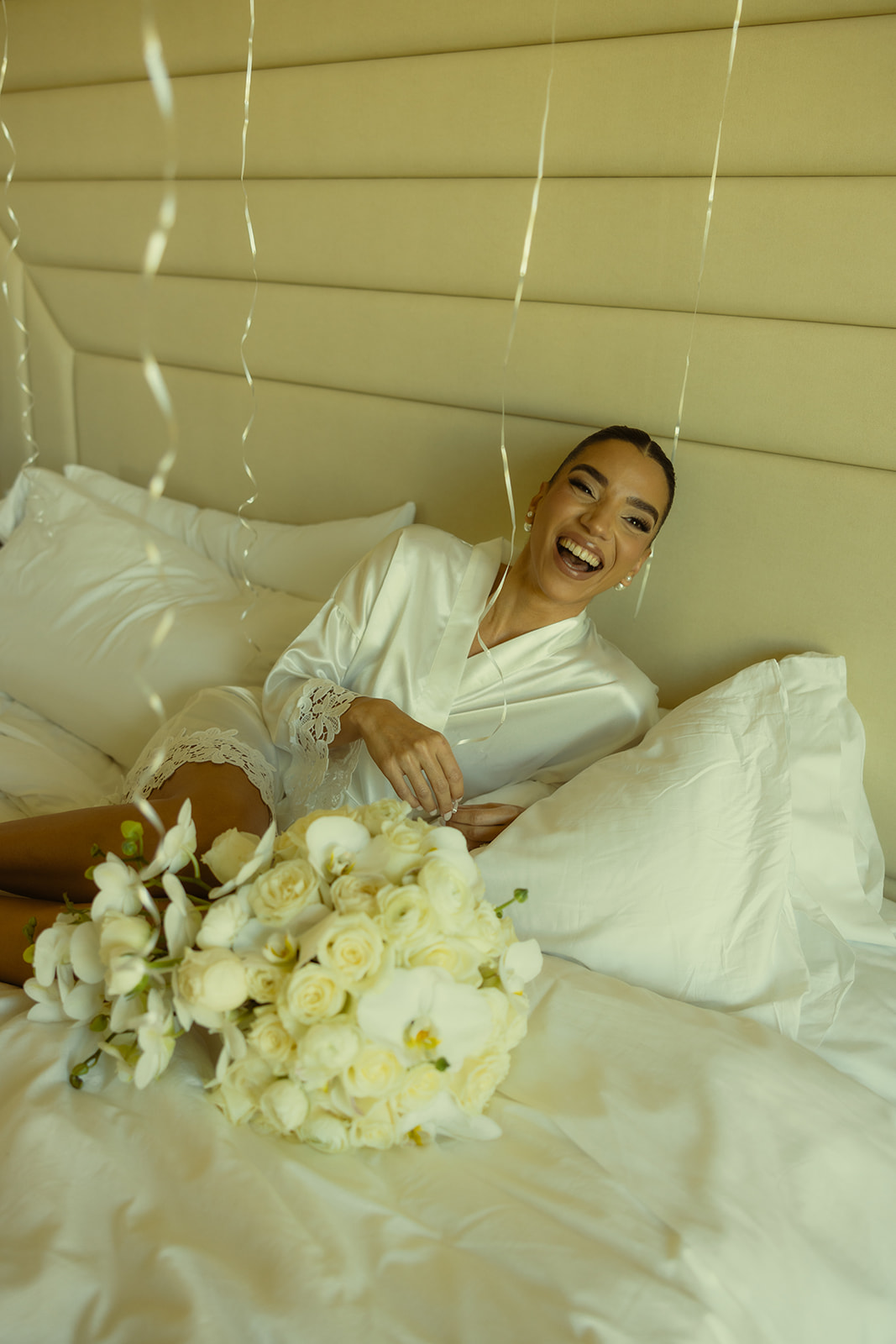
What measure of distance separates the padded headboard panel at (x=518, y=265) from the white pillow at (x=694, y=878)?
1.19ft

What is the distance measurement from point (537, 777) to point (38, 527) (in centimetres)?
138

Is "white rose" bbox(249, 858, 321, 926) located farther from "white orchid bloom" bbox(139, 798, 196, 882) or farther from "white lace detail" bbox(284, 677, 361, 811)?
"white lace detail" bbox(284, 677, 361, 811)

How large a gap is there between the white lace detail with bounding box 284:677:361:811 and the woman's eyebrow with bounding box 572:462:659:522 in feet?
1.85

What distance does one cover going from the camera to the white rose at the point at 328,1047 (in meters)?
0.84

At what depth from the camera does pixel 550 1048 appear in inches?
43.7

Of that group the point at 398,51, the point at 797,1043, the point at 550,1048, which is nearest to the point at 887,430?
the point at 797,1043

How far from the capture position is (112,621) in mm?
2043

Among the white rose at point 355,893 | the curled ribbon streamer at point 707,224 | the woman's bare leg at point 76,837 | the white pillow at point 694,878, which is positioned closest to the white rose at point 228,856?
the white rose at point 355,893

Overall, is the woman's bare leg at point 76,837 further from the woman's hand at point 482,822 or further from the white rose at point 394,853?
the white rose at point 394,853

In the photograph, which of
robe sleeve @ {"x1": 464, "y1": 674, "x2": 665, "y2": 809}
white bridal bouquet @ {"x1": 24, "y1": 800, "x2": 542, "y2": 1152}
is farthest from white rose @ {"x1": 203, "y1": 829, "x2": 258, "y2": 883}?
robe sleeve @ {"x1": 464, "y1": 674, "x2": 665, "y2": 809}

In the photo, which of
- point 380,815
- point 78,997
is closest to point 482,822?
point 380,815

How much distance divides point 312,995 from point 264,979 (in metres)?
0.06

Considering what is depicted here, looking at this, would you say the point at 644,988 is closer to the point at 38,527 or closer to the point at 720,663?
the point at 720,663

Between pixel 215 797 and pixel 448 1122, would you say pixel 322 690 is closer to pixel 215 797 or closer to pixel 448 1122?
pixel 215 797
